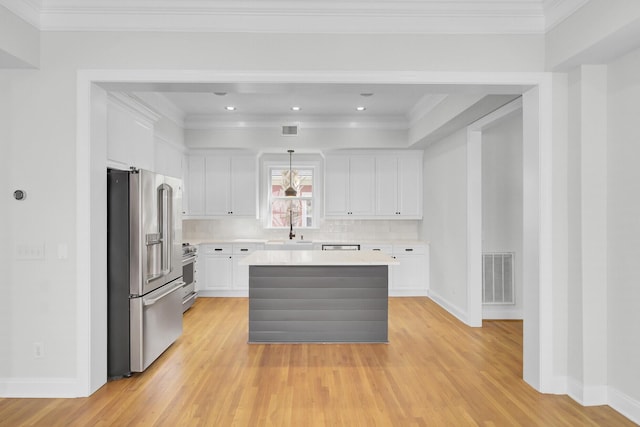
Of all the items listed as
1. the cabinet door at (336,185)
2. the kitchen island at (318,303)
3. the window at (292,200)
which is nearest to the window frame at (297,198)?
the window at (292,200)

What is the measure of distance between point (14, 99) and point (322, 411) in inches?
128

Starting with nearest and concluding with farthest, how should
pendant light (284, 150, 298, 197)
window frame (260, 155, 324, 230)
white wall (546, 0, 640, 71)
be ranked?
white wall (546, 0, 640, 71) < pendant light (284, 150, 298, 197) < window frame (260, 155, 324, 230)

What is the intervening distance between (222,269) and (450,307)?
3.59 metres

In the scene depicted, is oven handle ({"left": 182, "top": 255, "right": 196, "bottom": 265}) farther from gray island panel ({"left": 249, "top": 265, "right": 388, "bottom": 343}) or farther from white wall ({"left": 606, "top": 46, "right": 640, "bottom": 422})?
white wall ({"left": 606, "top": 46, "right": 640, "bottom": 422})

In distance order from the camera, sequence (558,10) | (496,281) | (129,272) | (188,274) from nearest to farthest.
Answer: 1. (558,10)
2. (129,272)
3. (496,281)
4. (188,274)

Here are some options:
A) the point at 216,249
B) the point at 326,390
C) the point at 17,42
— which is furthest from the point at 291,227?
the point at 17,42

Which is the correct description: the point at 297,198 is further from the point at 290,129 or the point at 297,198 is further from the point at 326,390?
the point at 326,390

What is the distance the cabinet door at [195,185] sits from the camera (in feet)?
21.5

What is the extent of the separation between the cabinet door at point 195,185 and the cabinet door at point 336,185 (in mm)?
2136

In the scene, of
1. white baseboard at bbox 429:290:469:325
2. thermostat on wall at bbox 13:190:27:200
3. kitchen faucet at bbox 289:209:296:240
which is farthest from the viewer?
kitchen faucet at bbox 289:209:296:240

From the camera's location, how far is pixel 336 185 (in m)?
6.72

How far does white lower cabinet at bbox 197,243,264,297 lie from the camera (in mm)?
6320

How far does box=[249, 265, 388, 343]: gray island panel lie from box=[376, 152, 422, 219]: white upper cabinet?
9.05 feet

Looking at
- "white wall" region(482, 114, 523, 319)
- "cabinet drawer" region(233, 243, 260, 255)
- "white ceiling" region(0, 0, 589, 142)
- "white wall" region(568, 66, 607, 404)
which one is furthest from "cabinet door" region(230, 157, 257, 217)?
"white wall" region(568, 66, 607, 404)
